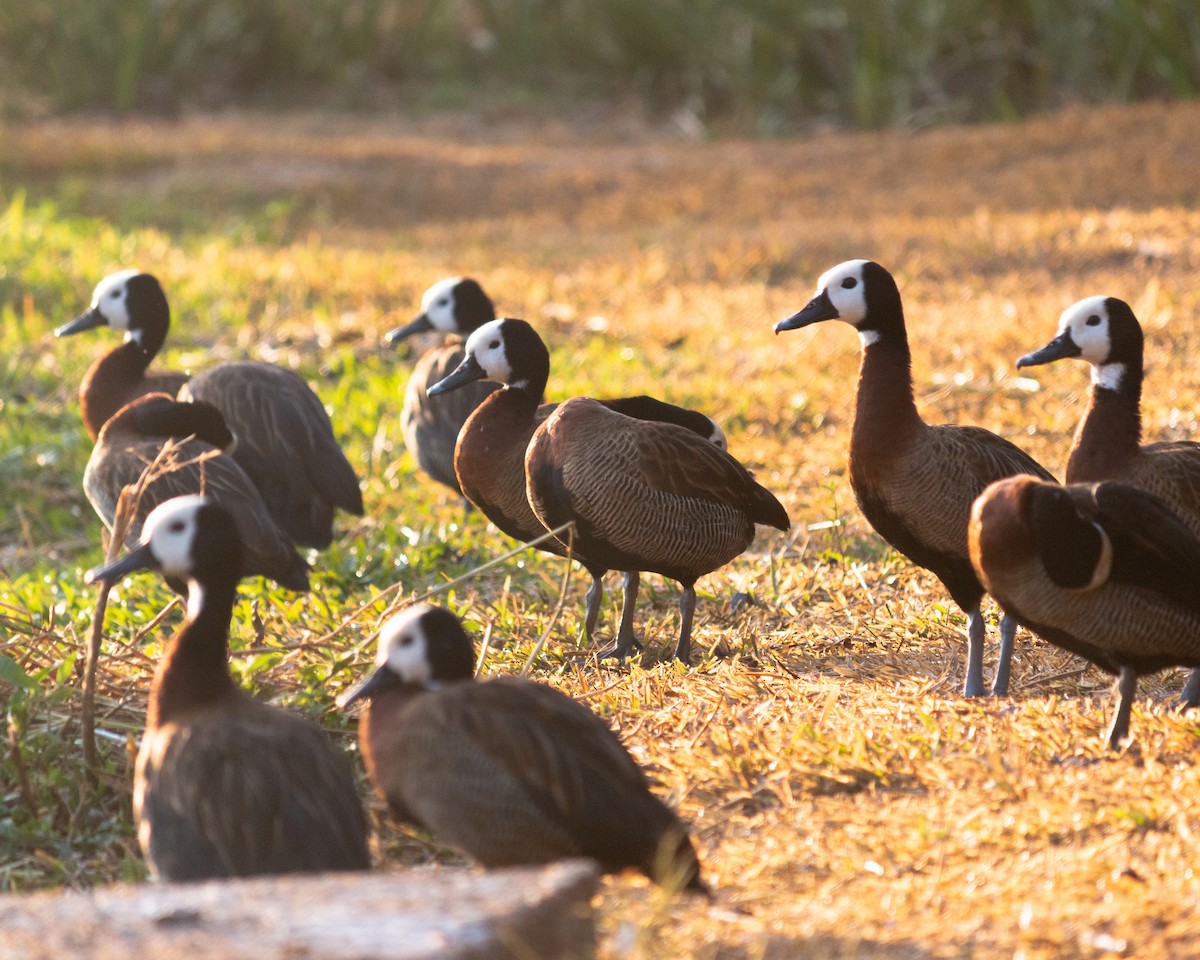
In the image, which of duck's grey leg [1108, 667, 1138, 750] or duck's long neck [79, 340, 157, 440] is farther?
duck's long neck [79, 340, 157, 440]

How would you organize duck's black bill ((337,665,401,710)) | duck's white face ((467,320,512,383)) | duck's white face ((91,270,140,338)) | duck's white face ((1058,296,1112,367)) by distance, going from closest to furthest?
duck's black bill ((337,665,401,710)) → duck's white face ((1058,296,1112,367)) → duck's white face ((467,320,512,383)) → duck's white face ((91,270,140,338))

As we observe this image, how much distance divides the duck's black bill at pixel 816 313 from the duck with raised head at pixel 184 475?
6.04 feet

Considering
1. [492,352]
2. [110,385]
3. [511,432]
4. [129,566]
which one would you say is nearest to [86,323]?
[110,385]

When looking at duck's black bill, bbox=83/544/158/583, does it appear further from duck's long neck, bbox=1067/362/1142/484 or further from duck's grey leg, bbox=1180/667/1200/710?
duck's grey leg, bbox=1180/667/1200/710

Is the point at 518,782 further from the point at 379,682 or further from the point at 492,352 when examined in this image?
the point at 492,352

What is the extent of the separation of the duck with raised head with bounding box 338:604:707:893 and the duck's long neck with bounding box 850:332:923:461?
4.97ft

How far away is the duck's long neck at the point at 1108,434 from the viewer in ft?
15.5

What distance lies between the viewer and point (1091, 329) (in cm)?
494

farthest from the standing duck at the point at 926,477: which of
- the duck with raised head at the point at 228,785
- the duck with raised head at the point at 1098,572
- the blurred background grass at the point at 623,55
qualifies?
the blurred background grass at the point at 623,55

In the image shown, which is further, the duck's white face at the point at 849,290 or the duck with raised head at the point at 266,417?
the duck with raised head at the point at 266,417

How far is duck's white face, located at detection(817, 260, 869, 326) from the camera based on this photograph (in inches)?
199

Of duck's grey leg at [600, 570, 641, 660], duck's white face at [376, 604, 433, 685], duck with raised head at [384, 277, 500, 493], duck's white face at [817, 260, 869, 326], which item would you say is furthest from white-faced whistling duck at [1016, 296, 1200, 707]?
duck with raised head at [384, 277, 500, 493]

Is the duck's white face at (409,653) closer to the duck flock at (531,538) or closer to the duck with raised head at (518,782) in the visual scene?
the duck flock at (531,538)

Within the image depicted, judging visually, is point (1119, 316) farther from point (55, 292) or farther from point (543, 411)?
point (55, 292)
